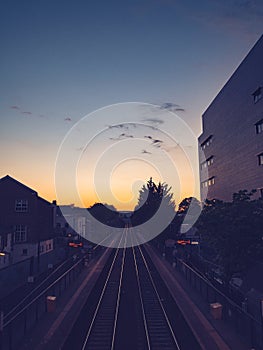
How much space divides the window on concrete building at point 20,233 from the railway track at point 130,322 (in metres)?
19.4

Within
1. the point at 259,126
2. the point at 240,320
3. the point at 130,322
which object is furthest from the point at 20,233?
the point at 240,320

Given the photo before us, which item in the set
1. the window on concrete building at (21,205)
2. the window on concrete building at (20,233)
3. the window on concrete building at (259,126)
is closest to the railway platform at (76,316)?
the window on concrete building at (20,233)

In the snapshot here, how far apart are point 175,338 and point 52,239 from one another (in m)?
44.8

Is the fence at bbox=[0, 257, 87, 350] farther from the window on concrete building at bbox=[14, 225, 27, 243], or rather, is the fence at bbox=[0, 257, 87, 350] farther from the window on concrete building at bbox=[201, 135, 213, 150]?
the window on concrete building at bbox=[201, 135, 213, 150]

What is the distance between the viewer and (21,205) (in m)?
47.3

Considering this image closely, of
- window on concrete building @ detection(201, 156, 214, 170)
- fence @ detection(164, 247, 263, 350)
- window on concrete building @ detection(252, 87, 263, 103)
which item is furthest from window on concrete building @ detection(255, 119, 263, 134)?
window on concrete building @ detection(201, 156, 214, 170)

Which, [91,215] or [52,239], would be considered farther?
[91,215]

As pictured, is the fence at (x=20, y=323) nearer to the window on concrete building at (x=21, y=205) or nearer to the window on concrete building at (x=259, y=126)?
the window on concrete building at (x=21, y=205)

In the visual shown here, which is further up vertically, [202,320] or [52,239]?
[52,239]

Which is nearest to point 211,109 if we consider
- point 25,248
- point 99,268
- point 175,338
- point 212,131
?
point 212,131

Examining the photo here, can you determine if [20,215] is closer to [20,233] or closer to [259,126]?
[20,233]

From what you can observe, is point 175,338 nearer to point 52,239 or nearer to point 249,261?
point 249,261

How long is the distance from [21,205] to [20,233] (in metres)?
4.02

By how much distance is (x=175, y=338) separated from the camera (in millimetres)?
16859
